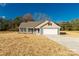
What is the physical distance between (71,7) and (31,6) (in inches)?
105

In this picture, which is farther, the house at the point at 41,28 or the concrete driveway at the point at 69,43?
the house at the point at 41,28

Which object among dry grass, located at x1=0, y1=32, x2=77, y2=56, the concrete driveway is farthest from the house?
the concrete driveway

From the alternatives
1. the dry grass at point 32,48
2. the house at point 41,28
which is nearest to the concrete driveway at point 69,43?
the dry grass at point 32,48

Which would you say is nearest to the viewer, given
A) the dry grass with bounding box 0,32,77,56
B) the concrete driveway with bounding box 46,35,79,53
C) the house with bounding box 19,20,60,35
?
the dry grass with bounding box 0,32,77,56

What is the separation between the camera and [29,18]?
15.2m

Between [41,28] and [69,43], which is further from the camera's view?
[41,28]

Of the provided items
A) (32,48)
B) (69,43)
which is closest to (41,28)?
(69,43)

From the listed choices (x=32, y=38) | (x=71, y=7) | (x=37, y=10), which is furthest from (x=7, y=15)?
(x=71, y=7)

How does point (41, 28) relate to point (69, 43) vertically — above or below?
above

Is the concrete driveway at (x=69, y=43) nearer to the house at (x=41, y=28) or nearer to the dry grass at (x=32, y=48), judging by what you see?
the dry grass at (x=32, y=48)

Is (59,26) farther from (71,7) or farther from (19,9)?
(19,9)

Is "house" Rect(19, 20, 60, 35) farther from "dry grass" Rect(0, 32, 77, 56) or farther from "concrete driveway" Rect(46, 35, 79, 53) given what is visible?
"concrete driveway" Rect(46, 35, 79, 53)

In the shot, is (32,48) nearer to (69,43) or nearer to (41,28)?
(69,43)

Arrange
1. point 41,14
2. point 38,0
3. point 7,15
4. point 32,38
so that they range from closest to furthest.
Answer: point 38,0 < point 7,15 < point 41,14 < point 32,38
